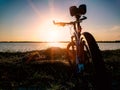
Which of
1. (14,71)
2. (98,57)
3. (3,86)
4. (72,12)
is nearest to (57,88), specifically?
(3,86)

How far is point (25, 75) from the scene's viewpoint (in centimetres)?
944

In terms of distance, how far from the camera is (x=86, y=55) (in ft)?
16.5

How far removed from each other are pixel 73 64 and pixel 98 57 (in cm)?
229

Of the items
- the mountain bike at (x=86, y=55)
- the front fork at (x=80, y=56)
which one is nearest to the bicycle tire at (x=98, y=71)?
the mountain bike at (x=86, y=55)

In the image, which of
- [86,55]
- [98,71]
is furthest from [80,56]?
[98,71]

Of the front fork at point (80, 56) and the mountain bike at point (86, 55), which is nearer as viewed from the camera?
the mountain bike at point (86, 55)

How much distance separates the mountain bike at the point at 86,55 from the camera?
3867 millimetres

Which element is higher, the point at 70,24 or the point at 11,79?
the point at 70,24

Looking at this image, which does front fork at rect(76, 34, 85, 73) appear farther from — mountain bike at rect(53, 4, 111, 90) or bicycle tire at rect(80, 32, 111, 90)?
bicycle tire at rect(80, 32, 111, 90)

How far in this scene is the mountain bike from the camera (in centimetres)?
387

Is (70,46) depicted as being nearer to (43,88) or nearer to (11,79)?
(43,88)

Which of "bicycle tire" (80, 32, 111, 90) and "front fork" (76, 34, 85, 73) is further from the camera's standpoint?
"front fork" (76, 34, 85, 73)

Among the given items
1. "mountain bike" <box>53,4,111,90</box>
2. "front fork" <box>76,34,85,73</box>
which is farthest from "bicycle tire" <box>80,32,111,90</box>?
"front fork" <box>76,34,85,73</box>

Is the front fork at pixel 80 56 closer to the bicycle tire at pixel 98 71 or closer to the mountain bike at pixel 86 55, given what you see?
the mountain bike at pixel 86 55
